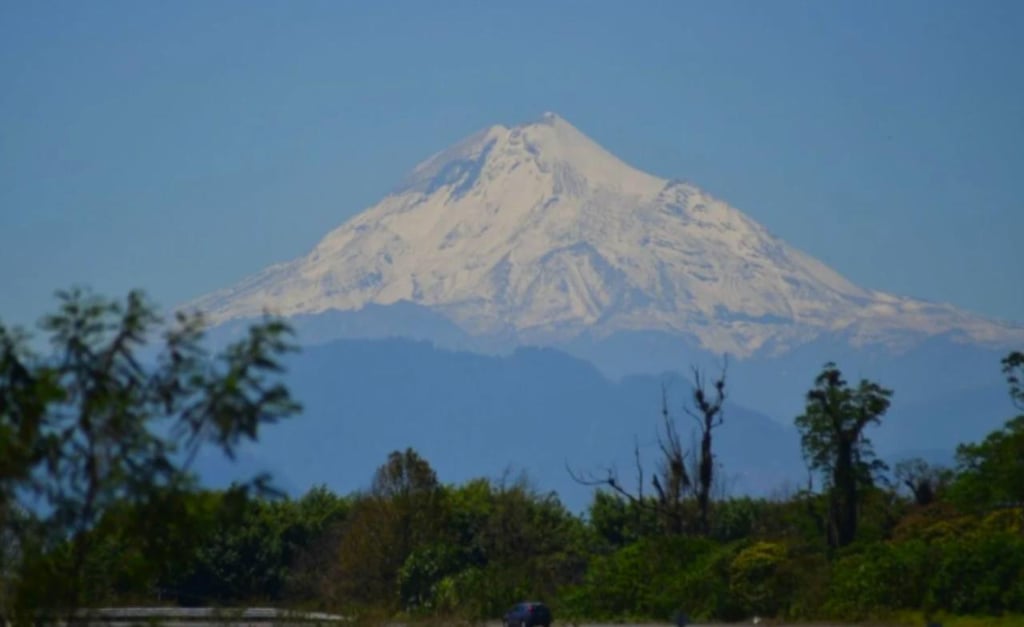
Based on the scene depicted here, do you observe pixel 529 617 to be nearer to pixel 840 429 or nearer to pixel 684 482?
pixel 840 429

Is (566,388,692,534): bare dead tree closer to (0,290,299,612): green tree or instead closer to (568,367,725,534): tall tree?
(568,367,725,534): tall tree

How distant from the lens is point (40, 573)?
1852 centimetres

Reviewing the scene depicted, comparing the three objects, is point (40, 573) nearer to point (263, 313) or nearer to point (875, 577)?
point (263, 313)

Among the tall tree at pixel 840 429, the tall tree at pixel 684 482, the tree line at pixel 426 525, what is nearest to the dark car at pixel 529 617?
the tree line at pixel 426 525

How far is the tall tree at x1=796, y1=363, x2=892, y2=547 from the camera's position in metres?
77.9

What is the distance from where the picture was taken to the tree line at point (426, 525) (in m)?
18.0

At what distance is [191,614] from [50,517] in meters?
36.3

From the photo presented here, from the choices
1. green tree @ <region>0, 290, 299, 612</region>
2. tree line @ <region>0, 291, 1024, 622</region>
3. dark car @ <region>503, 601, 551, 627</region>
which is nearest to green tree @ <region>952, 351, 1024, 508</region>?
tree line @ <region>0, 291, 1024, 622</region>

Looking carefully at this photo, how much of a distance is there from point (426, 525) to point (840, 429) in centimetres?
1843

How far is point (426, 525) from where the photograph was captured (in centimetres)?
8375

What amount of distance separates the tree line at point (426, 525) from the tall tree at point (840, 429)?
0.09 metres

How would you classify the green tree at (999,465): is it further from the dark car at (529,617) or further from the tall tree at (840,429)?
the dark car at (529,617)

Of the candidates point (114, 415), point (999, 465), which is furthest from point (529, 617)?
point (114, 415)

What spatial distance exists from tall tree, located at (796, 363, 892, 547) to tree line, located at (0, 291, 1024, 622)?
3.7 inches
